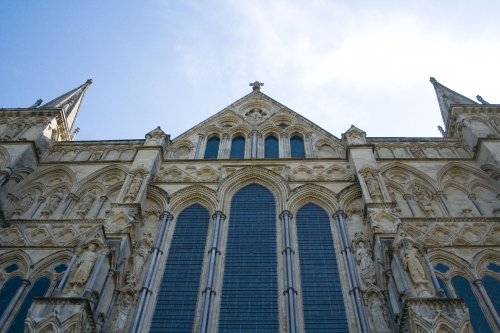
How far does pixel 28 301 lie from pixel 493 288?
1341cm

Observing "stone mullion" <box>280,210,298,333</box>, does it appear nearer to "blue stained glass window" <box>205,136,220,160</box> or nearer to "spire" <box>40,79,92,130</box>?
A: "blue stained glass window" <box>205,136,220,160</box>

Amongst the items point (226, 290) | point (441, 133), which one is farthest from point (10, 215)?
point (441, 133)

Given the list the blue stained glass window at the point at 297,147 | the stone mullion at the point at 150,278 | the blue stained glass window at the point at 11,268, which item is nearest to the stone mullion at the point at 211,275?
the stone mullion at the point at 150,278

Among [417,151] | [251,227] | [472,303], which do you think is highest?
[417,151]

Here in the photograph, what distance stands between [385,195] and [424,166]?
4.34 metres

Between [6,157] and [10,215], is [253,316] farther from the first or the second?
[6,157]

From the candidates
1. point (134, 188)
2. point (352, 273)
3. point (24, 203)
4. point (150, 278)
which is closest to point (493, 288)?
point (352, 273)

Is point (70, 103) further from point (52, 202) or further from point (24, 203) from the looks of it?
point (52, 202)

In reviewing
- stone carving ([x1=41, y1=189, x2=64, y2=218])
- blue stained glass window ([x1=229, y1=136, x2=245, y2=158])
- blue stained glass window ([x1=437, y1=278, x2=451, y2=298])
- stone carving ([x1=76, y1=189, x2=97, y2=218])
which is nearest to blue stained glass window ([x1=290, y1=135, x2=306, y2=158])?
blue stained glass window ([x1=229, y1=136, x2=245, y2=158])

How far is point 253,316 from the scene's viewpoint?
14.0m

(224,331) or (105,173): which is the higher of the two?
(105,173)

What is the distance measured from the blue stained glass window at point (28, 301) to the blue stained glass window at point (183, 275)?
137 inches

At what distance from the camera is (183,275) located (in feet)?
51.0

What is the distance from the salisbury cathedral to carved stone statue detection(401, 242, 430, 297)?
0.11 feet
